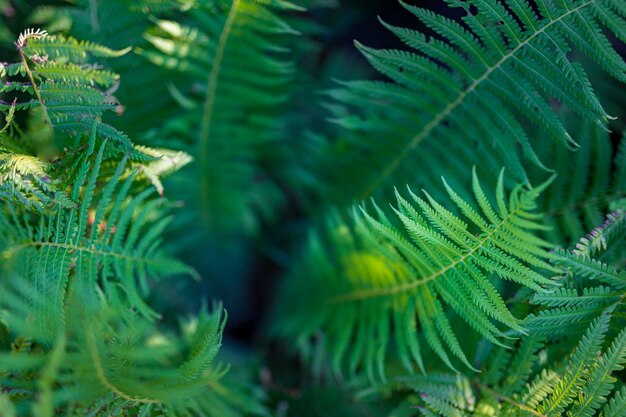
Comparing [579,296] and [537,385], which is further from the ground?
[579,296]

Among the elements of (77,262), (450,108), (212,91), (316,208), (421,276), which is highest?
(450,108)

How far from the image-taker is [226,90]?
153 centimetres

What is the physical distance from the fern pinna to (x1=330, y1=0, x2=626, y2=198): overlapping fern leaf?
0.64m

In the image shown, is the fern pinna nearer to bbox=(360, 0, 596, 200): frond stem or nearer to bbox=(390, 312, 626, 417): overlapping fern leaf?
bbox=(390, 312, 626, 417): overlapping fern leaf

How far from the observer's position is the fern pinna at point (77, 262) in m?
0.83

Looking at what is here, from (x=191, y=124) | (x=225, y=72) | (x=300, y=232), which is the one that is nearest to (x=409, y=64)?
(x=225, y=72)

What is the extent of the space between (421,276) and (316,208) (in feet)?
2.63

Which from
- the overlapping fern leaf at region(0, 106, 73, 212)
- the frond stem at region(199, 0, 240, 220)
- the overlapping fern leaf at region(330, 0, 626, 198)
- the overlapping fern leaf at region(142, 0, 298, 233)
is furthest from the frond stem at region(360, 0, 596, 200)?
the overlapping fern leaf at region(0, 106, 73, 212)

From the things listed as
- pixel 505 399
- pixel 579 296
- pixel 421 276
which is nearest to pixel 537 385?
pixel 505 399

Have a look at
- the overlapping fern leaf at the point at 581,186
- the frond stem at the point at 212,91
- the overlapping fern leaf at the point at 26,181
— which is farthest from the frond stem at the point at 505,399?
the frond stem at the point at 212,91

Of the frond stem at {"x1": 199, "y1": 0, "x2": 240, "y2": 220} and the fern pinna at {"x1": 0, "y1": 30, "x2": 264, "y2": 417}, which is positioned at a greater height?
the frond stem at {"x1": 199, "y1": 0, "x2": 240, "y2": 220}

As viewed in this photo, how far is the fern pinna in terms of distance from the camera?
0.83m

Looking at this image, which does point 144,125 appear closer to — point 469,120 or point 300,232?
point 300,232

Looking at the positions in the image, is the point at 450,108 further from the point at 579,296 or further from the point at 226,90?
the point at 226,90
